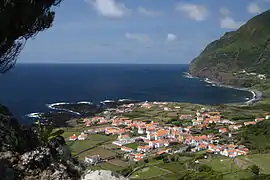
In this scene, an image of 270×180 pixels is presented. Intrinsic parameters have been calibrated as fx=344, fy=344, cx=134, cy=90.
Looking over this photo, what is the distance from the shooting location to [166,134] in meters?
68.7

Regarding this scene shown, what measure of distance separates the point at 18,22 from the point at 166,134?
6283 centimetres

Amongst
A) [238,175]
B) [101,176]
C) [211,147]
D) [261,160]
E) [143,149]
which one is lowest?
[143,149]

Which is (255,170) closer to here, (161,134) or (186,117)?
(161,134)

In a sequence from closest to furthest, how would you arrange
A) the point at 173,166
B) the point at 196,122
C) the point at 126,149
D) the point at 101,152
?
the point at 173,166 → the point at 101,152 → the point at 126,149 → the point at 196,122

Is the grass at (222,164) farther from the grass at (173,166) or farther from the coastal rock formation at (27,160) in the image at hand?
the coastal rock formation at (27,160)

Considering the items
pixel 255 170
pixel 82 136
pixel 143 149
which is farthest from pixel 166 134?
pixel 255 170

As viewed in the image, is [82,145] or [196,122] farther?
[196,122]

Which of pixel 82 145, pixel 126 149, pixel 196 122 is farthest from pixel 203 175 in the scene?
pixel 196 122

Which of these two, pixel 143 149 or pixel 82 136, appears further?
pixel 82 136

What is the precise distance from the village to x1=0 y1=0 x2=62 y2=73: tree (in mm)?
40483

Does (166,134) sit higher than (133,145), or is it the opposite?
(166,134)

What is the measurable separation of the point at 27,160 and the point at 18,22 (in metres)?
3.19

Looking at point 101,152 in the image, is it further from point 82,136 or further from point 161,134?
point 161,134

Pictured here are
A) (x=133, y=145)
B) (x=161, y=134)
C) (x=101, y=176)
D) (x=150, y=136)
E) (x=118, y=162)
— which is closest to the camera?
(x=101, y=176)
